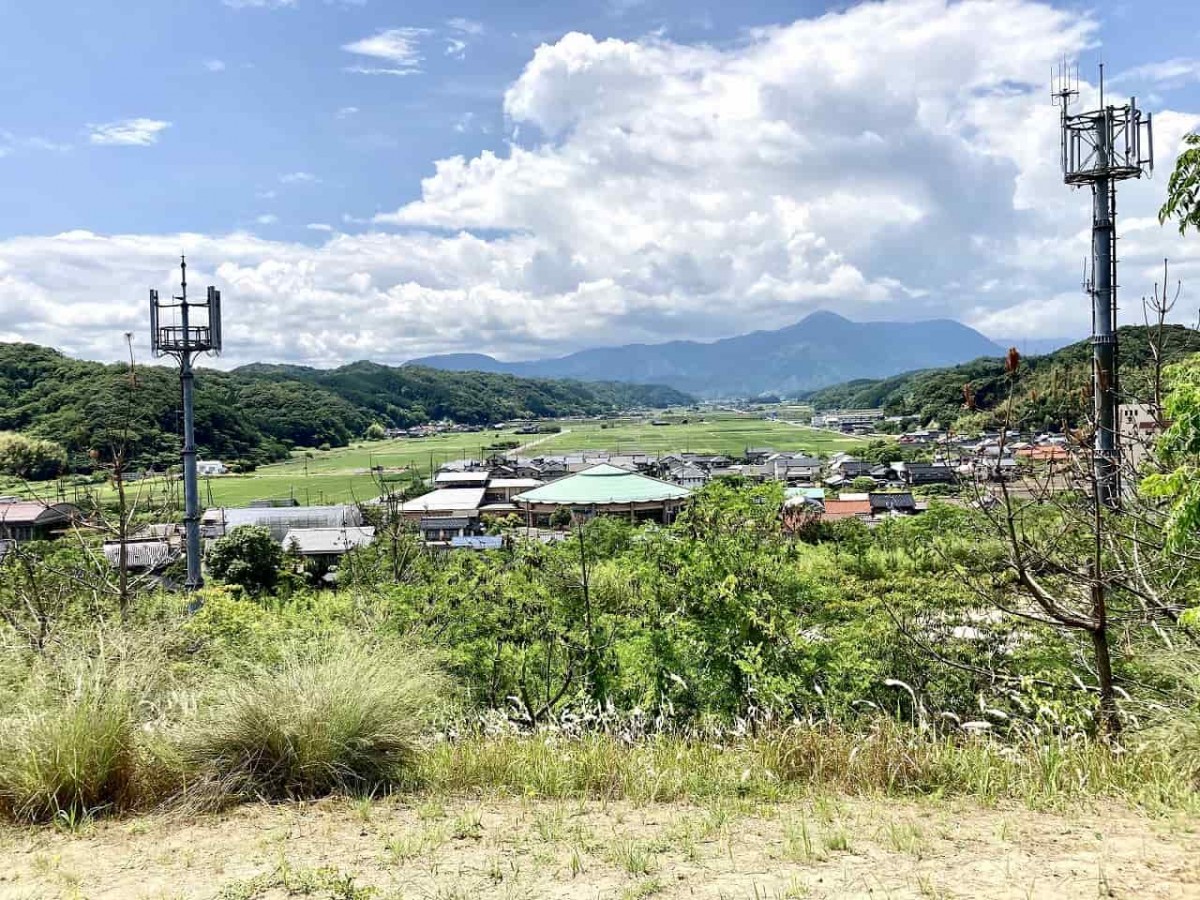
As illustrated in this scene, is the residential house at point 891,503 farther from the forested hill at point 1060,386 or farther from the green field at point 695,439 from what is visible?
the green field at point 695,439

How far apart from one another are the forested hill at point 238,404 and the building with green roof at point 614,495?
18251 mm

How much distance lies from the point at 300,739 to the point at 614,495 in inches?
1309

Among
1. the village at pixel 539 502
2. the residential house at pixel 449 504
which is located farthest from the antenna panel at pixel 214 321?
the residential house at pixel 449 504

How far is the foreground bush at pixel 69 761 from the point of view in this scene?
350 centimetres

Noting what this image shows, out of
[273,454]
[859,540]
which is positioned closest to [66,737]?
[859,540]

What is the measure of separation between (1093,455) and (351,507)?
130 ft

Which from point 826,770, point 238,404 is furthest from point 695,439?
point 826,770

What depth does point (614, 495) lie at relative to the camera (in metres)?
37.0

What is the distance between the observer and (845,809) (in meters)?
3.49

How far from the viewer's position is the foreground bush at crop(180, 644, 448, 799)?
12.3ft

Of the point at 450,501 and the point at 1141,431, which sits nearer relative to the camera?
the point at 1141,431

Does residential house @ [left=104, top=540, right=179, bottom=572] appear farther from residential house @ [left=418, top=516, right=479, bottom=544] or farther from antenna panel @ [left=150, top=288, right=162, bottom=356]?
residential house @ [left=418, top=516, right=479, bottom=544]

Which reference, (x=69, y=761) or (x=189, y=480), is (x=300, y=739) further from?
(x=189, y=480)

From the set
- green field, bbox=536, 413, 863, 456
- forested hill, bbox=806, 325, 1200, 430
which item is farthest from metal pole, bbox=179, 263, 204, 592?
green field, bbox=536, 413, 863, 456
